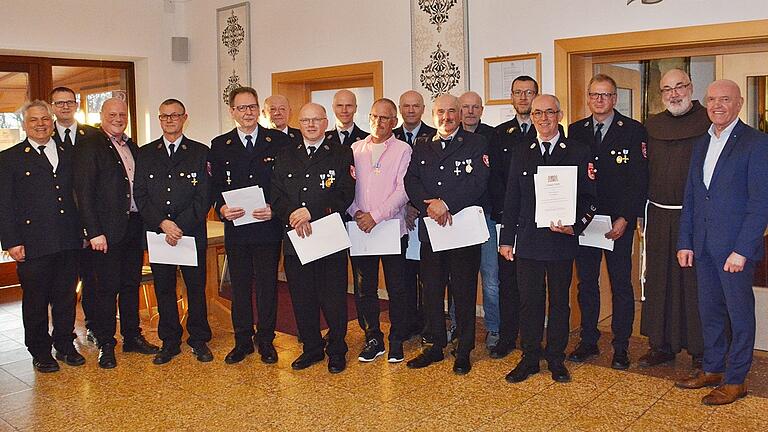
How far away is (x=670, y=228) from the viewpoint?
4.12m

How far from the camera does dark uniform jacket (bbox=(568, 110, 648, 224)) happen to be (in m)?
4.12

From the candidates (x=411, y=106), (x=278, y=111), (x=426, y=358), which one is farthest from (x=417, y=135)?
(x=426, y=358)

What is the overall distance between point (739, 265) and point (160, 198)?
3.13 meters

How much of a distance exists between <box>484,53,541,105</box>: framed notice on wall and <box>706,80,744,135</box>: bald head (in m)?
1.83

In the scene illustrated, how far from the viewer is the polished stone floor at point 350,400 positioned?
3477 mm

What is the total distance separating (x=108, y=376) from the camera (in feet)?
14.0

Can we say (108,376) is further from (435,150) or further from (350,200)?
(435,150)

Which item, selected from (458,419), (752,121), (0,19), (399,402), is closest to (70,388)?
(399,402)

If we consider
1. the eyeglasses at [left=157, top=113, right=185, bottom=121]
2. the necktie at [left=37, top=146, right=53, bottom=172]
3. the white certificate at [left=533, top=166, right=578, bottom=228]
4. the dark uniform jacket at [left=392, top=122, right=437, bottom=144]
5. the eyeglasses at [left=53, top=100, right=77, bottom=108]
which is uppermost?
the eyeglasses at [left=53, top=100, right=77, bottom=108]

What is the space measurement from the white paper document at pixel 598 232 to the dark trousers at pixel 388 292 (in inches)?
42.5

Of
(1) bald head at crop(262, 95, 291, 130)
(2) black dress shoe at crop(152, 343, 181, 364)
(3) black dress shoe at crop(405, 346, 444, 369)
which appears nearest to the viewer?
(3) black dress shoe at crop(405, 346, 444, 369)

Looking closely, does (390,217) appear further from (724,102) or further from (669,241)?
(724,102)

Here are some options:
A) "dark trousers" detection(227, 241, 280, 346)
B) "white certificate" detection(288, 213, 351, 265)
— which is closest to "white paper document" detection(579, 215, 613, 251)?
"white certificate" detection(288, 213, 351, 265)

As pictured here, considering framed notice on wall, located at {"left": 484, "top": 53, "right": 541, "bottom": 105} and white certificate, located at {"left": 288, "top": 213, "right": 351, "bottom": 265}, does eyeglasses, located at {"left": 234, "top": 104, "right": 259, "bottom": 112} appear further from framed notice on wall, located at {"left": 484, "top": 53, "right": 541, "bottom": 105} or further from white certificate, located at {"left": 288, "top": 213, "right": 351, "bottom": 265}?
framed notice on wall, located at {"left": 484, "top": 53, "right": 541, "bottom": 105}
